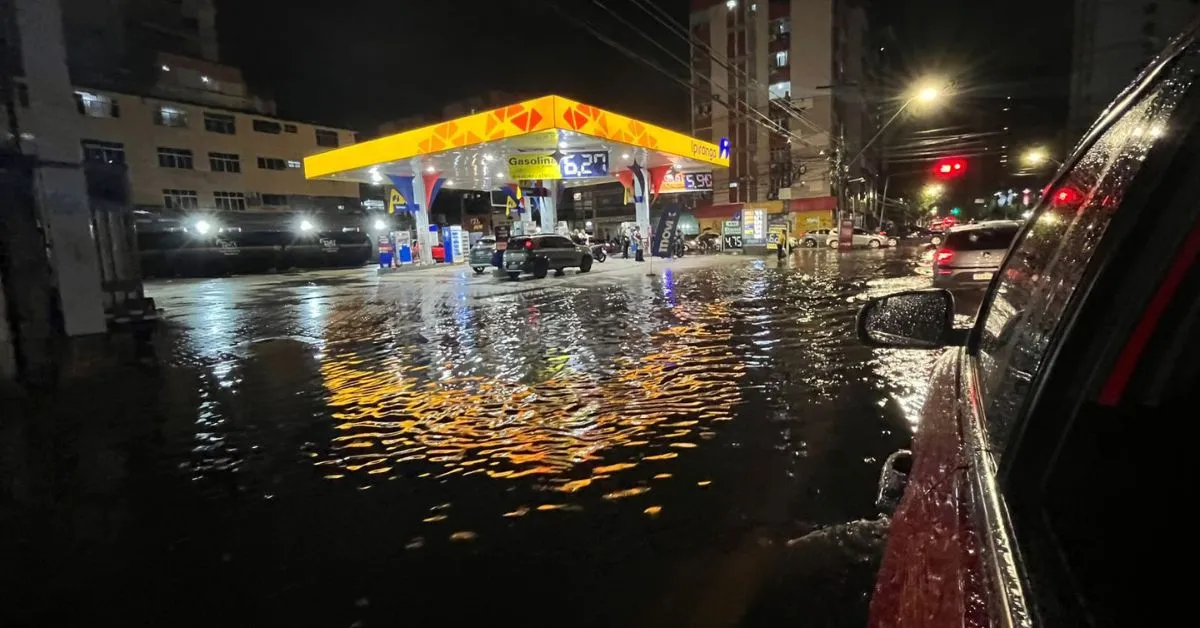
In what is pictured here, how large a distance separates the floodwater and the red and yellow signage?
1229 cm

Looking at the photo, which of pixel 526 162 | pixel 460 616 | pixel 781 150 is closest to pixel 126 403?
pixel 460 616

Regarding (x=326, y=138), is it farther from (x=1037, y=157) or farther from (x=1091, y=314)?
(x=1091, y=314)

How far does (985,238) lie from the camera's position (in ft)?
33.5

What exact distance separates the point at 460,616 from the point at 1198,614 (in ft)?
8.32

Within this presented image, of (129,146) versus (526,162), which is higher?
(129,146)

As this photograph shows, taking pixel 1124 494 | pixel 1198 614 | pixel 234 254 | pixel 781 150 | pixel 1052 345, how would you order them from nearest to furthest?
1. pixel 1198 614
2. pixel 1124 494
3. pixel 1052 345
4. pixel 234 254
5. pixel 781 150

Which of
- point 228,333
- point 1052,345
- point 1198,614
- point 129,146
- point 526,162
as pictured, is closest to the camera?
point 1198,614

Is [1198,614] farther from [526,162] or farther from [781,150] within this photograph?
[781,150]

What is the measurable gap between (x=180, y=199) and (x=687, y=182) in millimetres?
29364

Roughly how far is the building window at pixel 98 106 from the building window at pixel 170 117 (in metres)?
1.84

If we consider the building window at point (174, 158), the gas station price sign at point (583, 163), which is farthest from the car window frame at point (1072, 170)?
the building window at point (174, 158)

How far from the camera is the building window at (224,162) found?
37969mm

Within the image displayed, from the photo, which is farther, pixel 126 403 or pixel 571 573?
pixel 126 403

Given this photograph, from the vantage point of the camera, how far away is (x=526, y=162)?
902 inches
